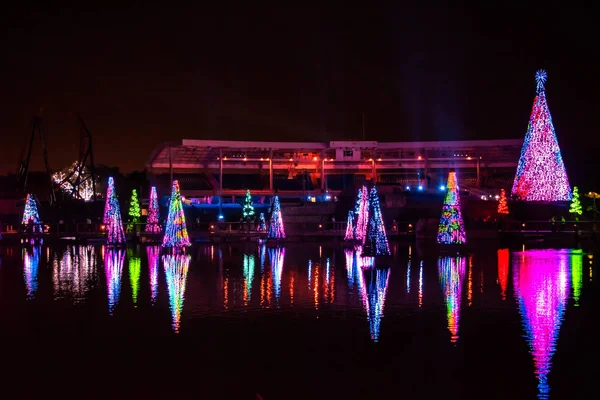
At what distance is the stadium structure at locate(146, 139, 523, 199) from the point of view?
198ft

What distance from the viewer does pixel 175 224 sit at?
34250 mm

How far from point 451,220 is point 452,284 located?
1062 cm

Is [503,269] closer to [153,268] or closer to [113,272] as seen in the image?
[153,268]

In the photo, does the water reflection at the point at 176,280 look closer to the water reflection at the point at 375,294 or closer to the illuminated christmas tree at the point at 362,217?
the water reflection at the point at 375,294

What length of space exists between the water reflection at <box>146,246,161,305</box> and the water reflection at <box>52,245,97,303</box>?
1612 mm

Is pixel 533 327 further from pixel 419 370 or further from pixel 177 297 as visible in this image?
pixel 177 297

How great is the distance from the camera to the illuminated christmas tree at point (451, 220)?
30703 millimetres

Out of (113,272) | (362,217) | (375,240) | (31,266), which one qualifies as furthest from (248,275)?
(362,217)

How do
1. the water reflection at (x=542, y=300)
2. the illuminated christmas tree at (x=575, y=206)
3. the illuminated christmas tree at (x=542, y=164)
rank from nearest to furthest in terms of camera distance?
the water reflection at (x=542, y=300) < the illuminated christmas tree at (x=542, y=164) < the illuminated christmas tree at (x=575, y=206)

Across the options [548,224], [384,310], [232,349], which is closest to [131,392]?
[232,349]

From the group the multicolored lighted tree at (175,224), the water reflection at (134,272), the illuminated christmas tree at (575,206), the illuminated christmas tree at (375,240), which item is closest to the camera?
the water reflection at (134,272)

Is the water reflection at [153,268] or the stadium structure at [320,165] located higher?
the stadium structure at [320,165]

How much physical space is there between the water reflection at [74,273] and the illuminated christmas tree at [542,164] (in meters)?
20.8

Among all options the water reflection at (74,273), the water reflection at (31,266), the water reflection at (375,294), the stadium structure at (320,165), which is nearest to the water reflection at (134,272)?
the water reflection at (74,273)
